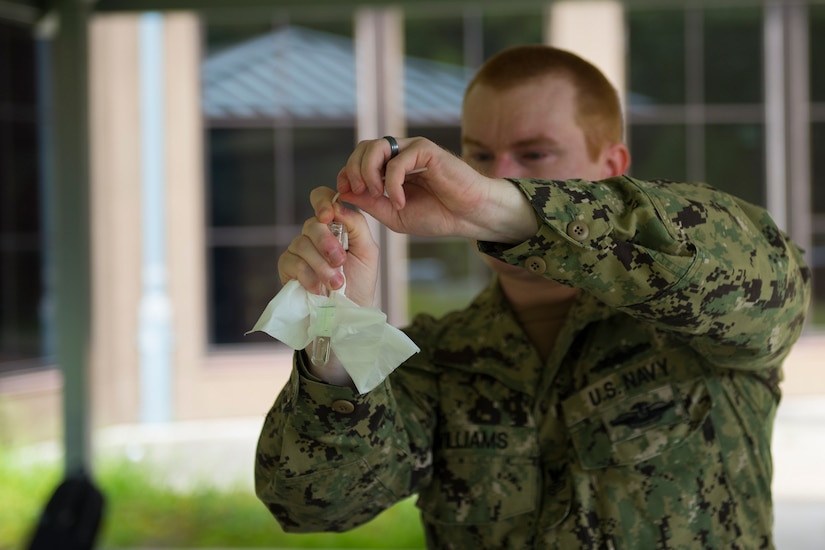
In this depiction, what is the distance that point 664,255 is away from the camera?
122 centimetres

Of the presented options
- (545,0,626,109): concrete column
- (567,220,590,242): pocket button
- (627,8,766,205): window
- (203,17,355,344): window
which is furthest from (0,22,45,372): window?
(567,220,590,242): pocket button

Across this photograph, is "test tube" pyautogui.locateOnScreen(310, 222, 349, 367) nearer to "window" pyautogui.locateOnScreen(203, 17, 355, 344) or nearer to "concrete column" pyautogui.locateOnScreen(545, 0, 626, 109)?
"window" pyautogui.locateOnScreen(203, 17, 355, 344)

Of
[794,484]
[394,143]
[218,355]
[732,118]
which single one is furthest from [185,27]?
[394,143]

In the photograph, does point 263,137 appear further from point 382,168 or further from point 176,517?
point 382,168

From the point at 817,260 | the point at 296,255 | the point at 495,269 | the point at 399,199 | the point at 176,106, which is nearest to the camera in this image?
the point at 399,199

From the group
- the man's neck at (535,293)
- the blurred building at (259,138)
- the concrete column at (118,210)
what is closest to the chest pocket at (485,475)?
the man's neck at (535,293)

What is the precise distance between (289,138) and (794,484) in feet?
13.3

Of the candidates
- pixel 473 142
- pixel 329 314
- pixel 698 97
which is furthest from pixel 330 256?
pixel 698 97

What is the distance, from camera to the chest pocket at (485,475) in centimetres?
158

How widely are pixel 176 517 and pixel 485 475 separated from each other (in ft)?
14.7

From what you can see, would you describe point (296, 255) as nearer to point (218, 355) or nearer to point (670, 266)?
point (670, 266)

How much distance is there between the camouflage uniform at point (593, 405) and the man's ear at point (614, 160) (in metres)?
0.28

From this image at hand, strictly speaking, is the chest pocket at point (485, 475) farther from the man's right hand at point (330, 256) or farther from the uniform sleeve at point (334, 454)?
the man's right hand at point (330, 256)

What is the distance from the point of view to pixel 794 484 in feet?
19.5
